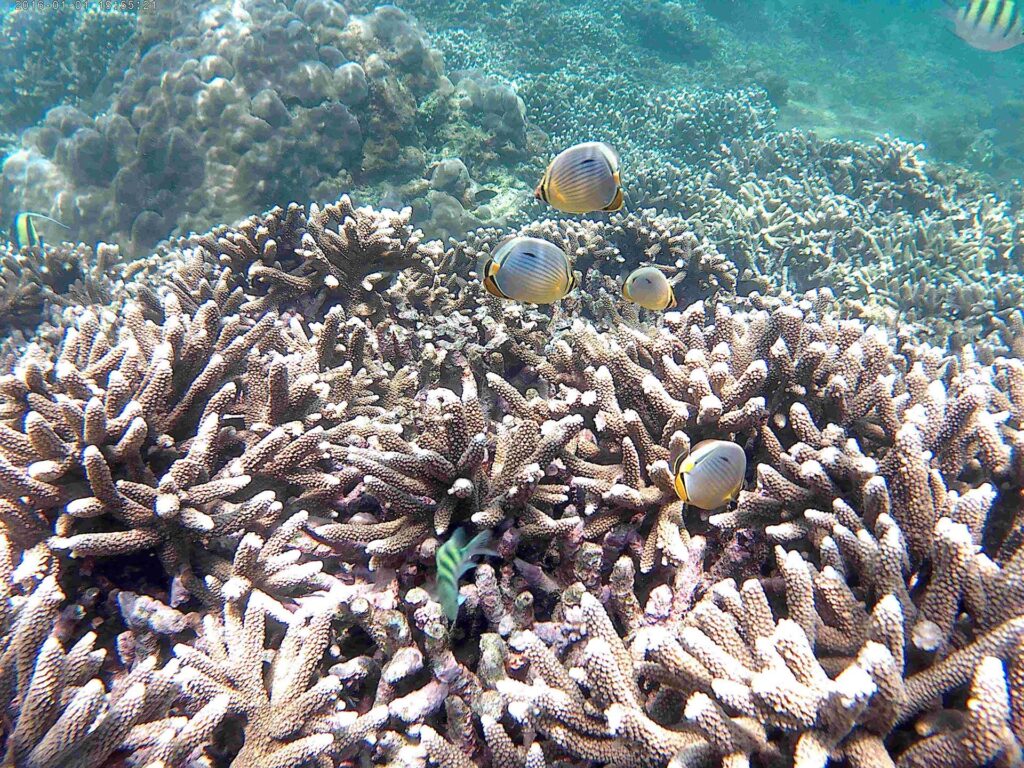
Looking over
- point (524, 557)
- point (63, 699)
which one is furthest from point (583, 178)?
point (63, 699)

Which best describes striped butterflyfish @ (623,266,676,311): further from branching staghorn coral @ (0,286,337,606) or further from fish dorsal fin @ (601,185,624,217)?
branching staghorn coral @ (0,286,337,606)

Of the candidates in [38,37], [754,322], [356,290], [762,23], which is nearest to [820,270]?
[754,322]

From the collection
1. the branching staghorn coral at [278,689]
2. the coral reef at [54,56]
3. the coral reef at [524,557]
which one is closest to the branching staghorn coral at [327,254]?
the coral reef at [524,557]

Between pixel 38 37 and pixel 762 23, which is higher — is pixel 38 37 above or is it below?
below

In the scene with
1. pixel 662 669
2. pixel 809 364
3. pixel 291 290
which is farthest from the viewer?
pixel 291 290

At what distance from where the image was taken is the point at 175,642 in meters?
2.23

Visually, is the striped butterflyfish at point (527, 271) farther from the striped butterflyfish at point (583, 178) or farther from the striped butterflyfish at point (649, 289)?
the striped butterflyfish at point (649, 289)

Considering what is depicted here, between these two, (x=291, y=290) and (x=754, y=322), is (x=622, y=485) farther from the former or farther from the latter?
(x=291, y=290)

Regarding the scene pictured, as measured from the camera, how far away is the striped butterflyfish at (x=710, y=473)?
2.02 metres

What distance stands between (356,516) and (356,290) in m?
2.39

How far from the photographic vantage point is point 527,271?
2.87 metres

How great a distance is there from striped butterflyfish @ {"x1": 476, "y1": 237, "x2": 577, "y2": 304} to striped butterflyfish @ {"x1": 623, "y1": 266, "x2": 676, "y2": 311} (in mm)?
914

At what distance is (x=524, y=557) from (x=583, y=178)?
2061 millimetres

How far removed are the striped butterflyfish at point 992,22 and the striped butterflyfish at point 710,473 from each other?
1169 cm
